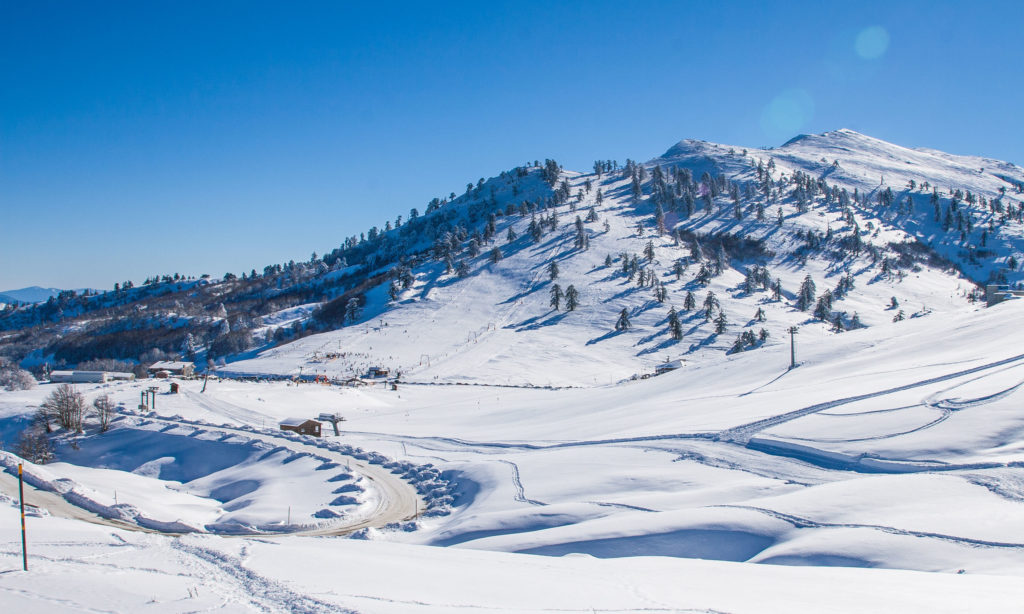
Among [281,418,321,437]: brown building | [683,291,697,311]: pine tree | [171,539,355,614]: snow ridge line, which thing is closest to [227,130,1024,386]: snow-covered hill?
[683,291,697,311]: pine tree

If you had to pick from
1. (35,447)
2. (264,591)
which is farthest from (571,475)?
(35,447)

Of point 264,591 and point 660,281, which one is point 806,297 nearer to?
point 660,281

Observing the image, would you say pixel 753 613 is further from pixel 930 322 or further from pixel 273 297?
pixel 273 297

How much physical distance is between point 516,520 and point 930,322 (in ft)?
137

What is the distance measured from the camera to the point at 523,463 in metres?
29.5

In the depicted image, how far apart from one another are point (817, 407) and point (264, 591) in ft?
81.8

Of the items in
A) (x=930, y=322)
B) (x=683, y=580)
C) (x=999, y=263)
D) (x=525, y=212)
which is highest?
(x=525, y=212)

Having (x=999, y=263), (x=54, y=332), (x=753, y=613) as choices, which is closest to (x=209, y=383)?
(x=753, y=613)

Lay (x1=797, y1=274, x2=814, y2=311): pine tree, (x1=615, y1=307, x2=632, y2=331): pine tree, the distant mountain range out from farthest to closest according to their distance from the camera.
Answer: (x1=797, y1=274, x2=814, y2=311): pine tree < (x1=615, y1=307, x2=632, y2=331): pine tree < the distant mountain range

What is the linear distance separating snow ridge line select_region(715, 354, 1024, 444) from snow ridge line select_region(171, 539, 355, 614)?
2002 cm

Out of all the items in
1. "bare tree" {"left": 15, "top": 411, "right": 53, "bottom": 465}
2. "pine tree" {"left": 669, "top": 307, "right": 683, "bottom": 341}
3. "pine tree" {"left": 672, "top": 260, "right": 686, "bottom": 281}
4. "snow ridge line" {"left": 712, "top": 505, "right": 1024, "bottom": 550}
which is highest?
"pine tree" {"left": 672, "top": 260, "right": 686, "bottom": 281}

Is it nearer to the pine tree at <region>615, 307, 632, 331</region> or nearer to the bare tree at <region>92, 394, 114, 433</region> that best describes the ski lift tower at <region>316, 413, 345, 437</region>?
the bare tree at <region>92, 394, 114, 433</region>

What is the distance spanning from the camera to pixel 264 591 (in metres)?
12.6

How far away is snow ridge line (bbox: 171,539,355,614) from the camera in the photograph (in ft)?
37.3
